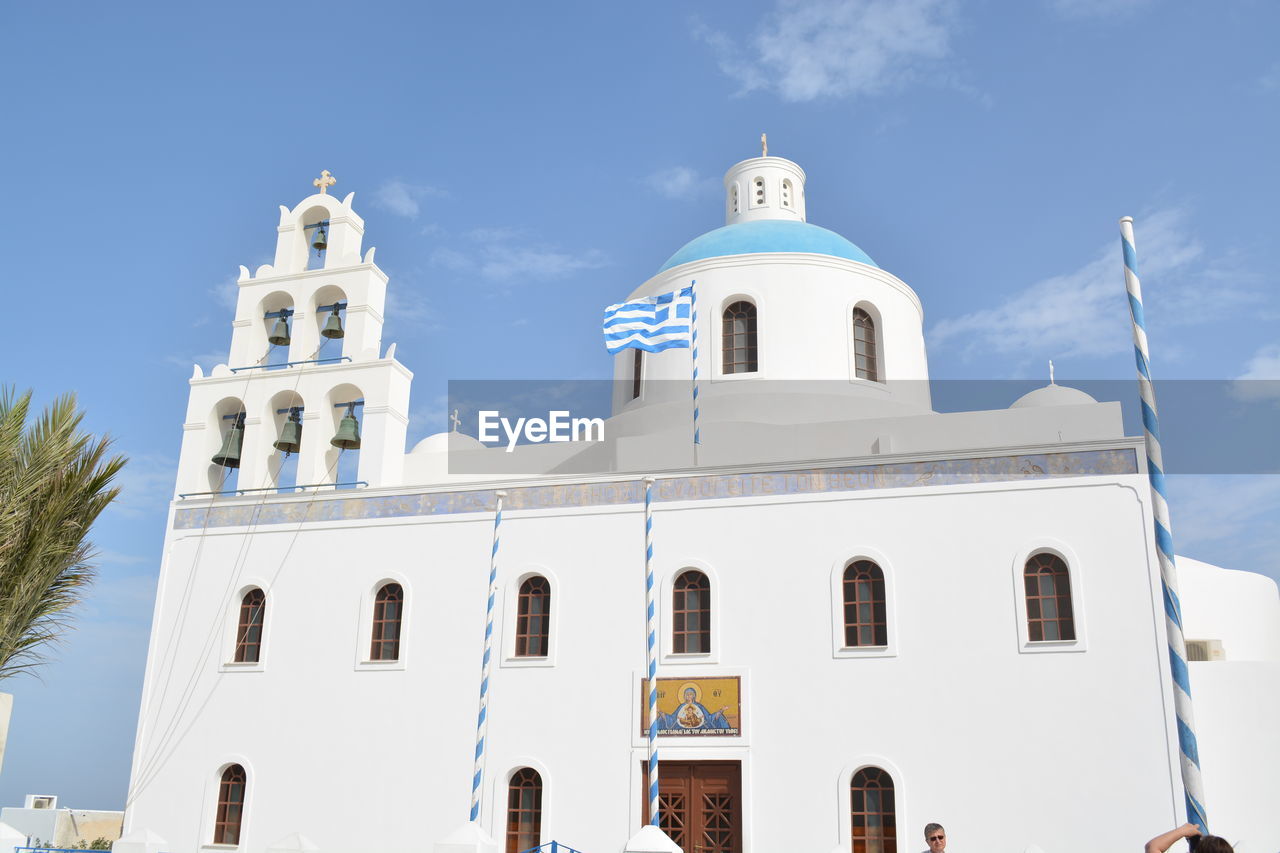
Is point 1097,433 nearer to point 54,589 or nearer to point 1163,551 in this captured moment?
point 1163,551

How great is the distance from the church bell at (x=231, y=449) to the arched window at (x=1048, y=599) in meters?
11.7

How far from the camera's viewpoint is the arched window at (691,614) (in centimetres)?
1325

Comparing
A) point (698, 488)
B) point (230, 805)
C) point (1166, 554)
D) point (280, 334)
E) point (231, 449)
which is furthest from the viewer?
point (280, 334)

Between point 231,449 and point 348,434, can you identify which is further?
point 231,449

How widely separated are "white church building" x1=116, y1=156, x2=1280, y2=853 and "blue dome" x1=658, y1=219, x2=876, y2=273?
0.46m

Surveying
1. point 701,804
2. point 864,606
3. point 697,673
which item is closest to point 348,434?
point 697,673

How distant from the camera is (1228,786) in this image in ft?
38.4

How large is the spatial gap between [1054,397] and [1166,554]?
1072cm

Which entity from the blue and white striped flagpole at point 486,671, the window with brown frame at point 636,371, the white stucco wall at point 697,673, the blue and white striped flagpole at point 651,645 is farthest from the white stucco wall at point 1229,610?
the blue and white striped flagpole at point 486,671

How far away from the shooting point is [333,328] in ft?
54.7

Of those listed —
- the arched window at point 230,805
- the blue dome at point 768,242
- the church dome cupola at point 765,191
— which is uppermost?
the church dome cupola at point 765,191

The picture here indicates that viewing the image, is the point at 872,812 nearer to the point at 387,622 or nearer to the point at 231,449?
the point at 387,622

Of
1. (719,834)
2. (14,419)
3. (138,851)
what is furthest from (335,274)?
(719,834)

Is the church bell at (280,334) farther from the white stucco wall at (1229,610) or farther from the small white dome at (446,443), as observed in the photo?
the white stucco wall at (1229,610)
